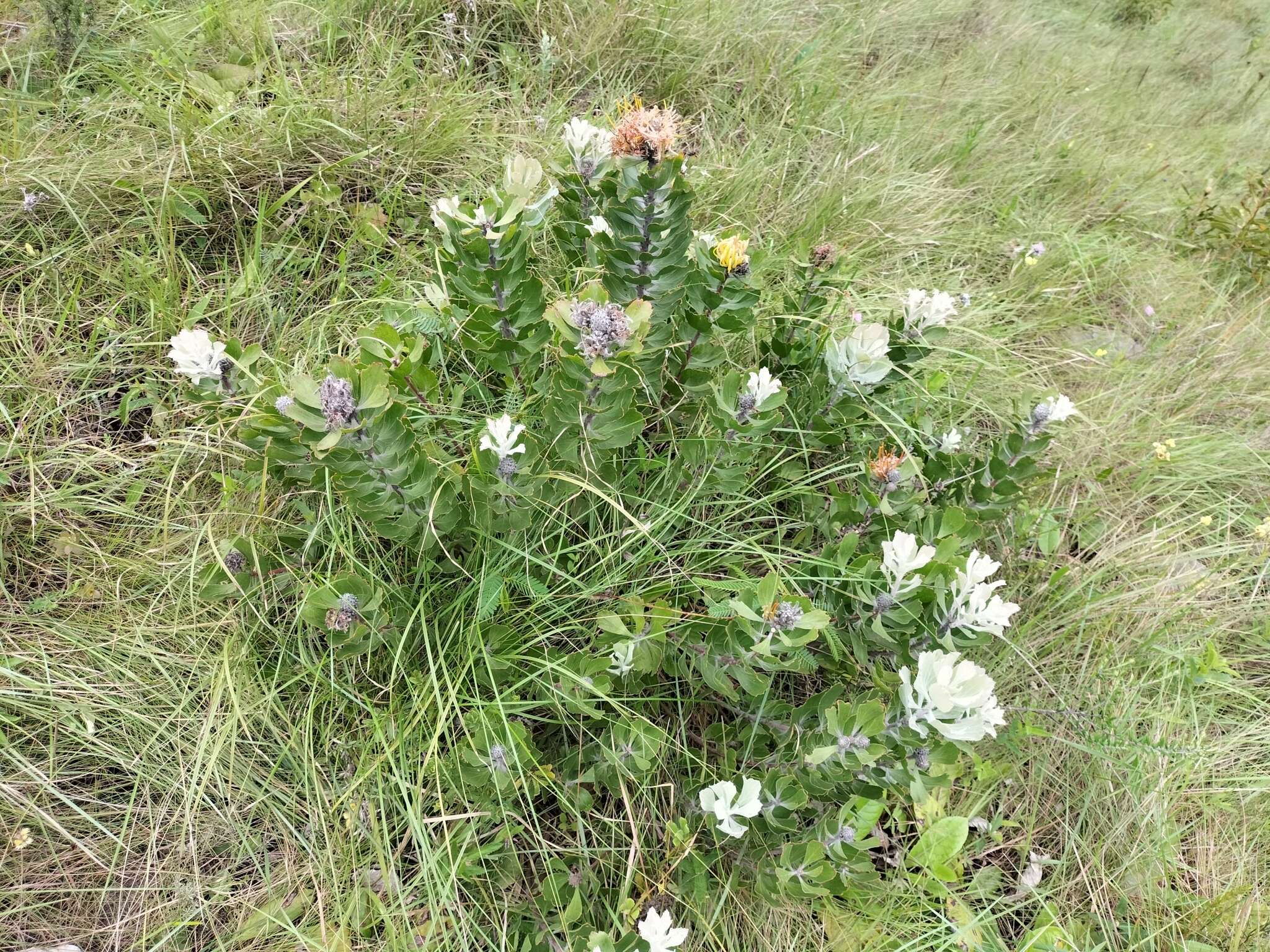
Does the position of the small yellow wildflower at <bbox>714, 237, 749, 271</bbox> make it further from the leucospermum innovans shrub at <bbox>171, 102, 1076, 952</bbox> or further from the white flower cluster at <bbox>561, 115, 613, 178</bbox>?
the white flower cluster at <bbox>561, 115, 613, 178</bbox>

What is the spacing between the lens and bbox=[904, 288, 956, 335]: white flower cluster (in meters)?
1.78

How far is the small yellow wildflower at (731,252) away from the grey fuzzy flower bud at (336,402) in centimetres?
87

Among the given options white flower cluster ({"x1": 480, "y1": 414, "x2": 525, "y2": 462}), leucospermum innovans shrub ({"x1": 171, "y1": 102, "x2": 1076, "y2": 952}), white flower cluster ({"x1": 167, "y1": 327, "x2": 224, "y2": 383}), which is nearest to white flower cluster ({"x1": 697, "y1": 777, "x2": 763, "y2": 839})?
leucospermum innovans shrub ({"x1": 171, "y1": 102, "x2": 1076, "y2": 952})

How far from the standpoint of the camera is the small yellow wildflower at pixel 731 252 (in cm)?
158

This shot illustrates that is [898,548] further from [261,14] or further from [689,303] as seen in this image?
[261,14]

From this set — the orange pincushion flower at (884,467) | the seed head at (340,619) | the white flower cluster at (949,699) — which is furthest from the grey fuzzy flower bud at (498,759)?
the orange pincushion flower at (884,467)

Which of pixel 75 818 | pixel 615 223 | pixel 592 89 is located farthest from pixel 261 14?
A: pixel 75 818

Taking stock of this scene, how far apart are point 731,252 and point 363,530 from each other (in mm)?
1111

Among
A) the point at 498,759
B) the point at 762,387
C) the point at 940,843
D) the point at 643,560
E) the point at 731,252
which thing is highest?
the point at 731,252

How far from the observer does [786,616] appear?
1.36 meters

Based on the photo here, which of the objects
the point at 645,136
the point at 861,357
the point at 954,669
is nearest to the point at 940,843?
the point at 954,669

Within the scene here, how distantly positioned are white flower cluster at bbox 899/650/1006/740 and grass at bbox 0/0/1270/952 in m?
0.52

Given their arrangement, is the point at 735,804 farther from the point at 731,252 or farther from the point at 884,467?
the point at 731,252

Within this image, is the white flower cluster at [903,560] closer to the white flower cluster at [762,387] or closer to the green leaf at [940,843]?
the white flower cluster at [762,387]
